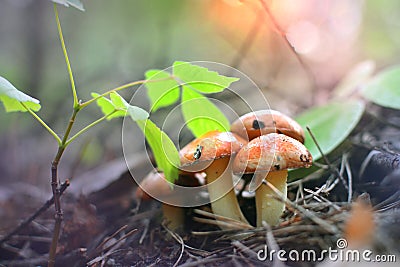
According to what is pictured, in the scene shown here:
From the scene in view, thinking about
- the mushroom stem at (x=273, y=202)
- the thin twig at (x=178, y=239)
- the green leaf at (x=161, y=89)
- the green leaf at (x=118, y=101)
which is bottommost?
the thin twig at (x=178, y=239)

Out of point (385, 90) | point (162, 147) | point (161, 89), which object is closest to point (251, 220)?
point (162, 147)

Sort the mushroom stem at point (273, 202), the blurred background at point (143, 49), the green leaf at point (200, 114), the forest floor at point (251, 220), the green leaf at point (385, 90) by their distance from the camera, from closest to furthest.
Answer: the forest floor at point (251, 220), the mushroom stem at point (273, 202), the green leaf at point (200, 114), the green leaf at point (385, 90), the blurred background at point (143, 49)

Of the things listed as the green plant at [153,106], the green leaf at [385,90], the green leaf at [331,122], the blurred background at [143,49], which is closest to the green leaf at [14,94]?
the green plant at [153,106]

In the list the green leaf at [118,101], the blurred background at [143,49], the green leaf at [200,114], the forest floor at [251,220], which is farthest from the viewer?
the blurred background at [143,49]

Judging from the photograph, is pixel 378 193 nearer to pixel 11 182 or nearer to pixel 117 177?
pixel 117 177

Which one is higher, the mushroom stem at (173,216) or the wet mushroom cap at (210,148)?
the wet mushroom cap at (210,148)

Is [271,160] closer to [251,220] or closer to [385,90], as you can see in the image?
[251,220]

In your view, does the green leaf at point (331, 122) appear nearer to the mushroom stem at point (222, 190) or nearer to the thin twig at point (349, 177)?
the thin twig at point (349, 177)

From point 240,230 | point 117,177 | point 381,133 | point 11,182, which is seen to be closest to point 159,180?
point 240,230
